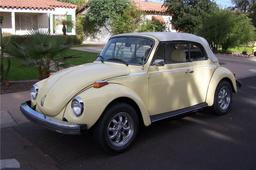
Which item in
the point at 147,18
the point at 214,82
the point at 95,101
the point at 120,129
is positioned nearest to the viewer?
the point at 95,101

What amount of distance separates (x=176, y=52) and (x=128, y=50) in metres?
0.87

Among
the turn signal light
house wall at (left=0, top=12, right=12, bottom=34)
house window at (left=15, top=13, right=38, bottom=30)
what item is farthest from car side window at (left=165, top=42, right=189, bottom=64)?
house window at (left=15, top=13, right=38, bottom=30)

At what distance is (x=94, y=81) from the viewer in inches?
219

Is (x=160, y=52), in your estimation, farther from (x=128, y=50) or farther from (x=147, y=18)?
(x=147, y=18)

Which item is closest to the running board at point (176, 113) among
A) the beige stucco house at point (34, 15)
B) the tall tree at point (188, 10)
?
the tall tree at point (188, 10)

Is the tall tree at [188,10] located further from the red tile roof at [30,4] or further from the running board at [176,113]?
the running board at [176,113]

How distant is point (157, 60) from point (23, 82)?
5.90 meters

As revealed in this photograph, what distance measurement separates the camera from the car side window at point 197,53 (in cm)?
707

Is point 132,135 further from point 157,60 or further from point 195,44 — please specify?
point 195,44

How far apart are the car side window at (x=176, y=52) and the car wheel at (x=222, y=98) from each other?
3.59ft

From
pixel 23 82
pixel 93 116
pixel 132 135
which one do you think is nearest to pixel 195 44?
pixel 132 135

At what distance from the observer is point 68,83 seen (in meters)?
5.62

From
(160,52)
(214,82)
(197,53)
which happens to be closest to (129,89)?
(160,52)

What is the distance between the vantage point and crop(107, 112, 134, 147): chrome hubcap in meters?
5.51
